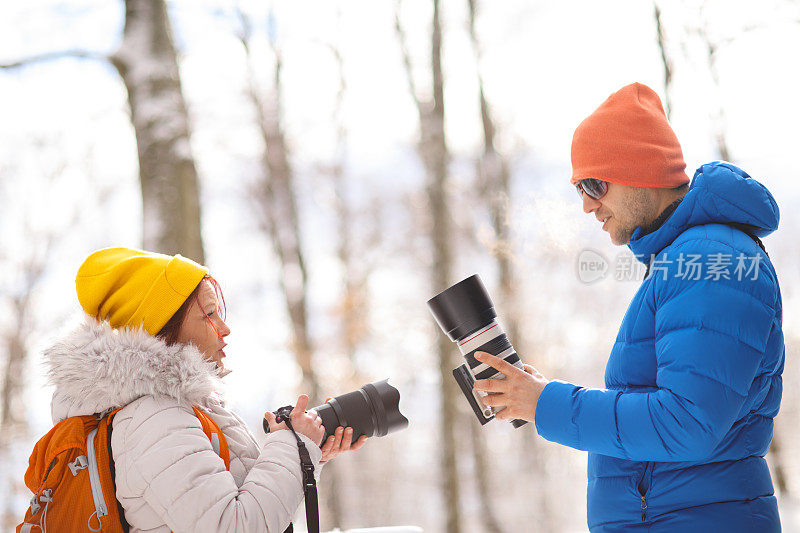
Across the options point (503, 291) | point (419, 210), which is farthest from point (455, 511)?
point (419, 210)

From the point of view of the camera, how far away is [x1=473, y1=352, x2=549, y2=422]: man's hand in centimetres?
150

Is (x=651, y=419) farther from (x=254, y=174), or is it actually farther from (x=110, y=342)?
(x=254, y=174)

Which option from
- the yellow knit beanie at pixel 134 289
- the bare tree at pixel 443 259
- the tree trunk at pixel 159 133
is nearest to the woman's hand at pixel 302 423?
the yellow knit beanie at pixel 134 289

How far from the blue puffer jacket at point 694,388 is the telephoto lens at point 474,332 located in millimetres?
156

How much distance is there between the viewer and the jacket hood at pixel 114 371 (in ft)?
4.87

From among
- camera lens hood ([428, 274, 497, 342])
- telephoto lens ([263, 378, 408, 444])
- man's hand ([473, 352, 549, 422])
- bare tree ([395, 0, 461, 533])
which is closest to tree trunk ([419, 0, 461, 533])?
bare tree ([395, 0, 461, 533])

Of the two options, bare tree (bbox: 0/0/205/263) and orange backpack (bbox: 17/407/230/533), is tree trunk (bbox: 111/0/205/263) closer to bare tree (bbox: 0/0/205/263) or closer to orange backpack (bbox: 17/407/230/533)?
bare tree (bbox: 0/0/205/263)

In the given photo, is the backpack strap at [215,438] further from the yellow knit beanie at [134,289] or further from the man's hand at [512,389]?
the man's hand at [512,389]

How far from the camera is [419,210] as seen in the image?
10.9 m

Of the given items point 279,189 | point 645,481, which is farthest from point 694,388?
point 279,189

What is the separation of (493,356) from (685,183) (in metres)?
0.61

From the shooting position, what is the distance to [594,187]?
162cm

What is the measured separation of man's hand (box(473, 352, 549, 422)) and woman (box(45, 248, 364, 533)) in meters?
0.44

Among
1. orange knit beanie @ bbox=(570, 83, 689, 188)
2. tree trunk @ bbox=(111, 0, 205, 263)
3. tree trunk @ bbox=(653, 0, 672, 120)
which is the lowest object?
orange knit beanie @ bbox=(570, 83, 689, 188)
